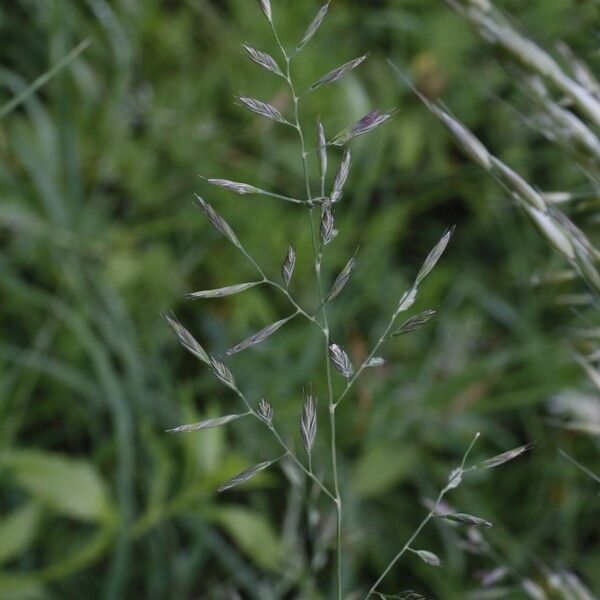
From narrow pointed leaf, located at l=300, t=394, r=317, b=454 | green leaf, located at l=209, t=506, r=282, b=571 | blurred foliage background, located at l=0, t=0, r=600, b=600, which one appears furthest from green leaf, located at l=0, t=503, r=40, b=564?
narrow pointed leaf, located at l=300, t=394, r=317, b=454

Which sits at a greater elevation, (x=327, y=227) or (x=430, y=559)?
(x=327, y=227)

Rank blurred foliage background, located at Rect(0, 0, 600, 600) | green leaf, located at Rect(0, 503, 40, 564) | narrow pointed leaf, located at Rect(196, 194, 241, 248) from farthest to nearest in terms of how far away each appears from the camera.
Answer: blurred foliage background, located at Rect(0, 0, 600, 600) → green leaf, located at Rect(0, 503, 40, 564) → narrow pointed leaf, located at Rect(196, 194, 241, 248)

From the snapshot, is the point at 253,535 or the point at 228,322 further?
the point at 228,322

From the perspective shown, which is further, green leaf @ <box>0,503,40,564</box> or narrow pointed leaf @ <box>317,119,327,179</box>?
green leaf @ <box>0,503,40,564</box>

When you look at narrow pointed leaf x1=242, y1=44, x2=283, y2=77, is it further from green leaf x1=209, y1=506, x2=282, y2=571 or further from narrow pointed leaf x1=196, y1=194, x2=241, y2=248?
green leaf x1=209, y1=506, x2=282, y2=571

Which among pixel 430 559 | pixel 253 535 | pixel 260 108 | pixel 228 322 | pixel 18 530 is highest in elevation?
pixel 260 108

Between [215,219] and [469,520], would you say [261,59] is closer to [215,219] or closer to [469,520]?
[215,219]

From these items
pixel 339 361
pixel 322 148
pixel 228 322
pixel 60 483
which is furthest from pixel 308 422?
pixel 228 322
